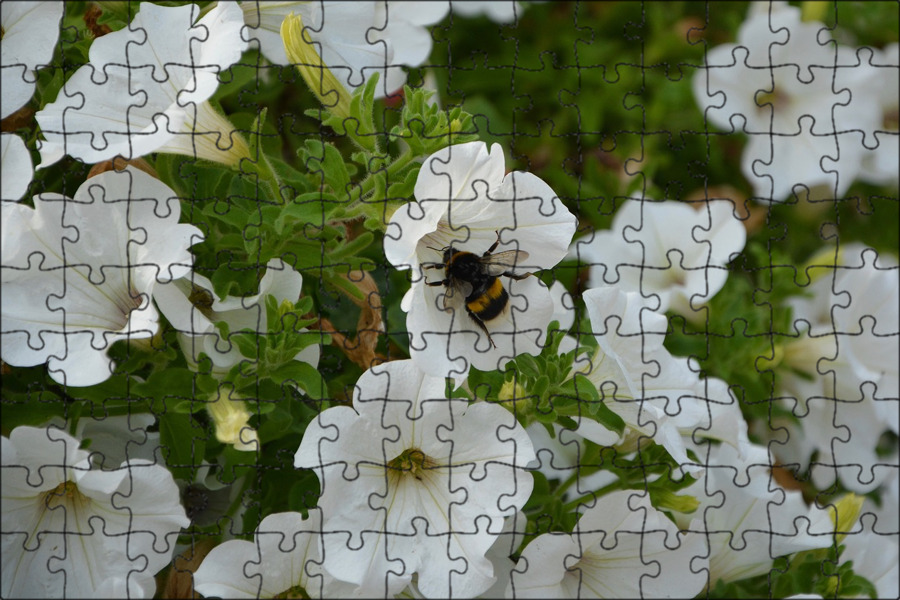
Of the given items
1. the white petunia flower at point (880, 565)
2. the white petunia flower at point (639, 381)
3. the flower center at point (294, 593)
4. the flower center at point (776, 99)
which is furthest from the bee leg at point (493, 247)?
the flower center at point (776, 99)

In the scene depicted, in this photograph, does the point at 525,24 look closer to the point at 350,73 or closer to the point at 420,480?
the point at 350,73

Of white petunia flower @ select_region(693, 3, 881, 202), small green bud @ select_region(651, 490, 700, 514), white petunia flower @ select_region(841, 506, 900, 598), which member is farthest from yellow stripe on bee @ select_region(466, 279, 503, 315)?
white petunia flower @ select_region(693, 3, 881, 202)

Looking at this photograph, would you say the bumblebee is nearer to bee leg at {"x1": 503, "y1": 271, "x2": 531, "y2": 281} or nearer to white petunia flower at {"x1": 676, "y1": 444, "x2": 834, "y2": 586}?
bee leg at {"x1": 503, "y1": 271, "x2": 531, "y2": 281}

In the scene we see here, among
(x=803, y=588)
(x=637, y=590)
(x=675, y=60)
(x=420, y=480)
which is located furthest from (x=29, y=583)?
(x=675, y=60)

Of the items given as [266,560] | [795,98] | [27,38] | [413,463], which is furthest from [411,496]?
[795,98]

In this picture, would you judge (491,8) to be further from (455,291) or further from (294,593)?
(294,593)
